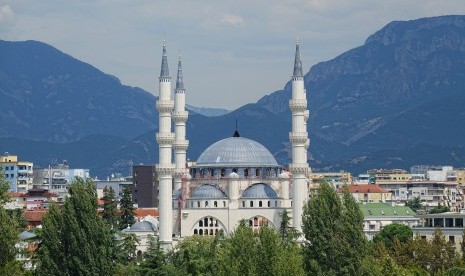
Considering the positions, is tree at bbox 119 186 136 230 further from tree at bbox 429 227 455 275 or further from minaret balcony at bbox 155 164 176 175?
tree at bbox 429 227 455 275

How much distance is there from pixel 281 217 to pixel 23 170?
257 ft

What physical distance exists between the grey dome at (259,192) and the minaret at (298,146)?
5.35 metres

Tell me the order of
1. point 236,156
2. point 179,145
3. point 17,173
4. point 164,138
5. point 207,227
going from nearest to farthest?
1. point 164,138
2. point 207,227
3. point 179,145
4. point 236,156
5. point 17,173

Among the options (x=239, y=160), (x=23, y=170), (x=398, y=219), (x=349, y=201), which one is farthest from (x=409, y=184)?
(x=349, y=201)

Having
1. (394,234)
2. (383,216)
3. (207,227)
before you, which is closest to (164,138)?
(207,227)

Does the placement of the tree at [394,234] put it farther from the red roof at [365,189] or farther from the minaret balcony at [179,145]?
the red roof at [365,189]

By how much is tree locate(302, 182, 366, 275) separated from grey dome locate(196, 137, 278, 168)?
36.4m

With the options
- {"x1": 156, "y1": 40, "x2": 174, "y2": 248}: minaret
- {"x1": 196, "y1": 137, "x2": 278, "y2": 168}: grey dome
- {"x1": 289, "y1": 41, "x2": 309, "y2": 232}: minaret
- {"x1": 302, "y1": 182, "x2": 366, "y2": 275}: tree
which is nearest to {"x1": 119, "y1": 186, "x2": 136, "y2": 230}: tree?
{"x1": 196, "y1": 137, "x2": 278, "y2": 168}: grey dome

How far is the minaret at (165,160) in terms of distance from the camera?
93625 mm

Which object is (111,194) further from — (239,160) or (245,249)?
(245,249)

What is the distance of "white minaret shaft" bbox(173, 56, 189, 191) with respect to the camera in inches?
4190

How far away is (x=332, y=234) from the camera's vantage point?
2616 inches

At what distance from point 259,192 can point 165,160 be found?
10.5m

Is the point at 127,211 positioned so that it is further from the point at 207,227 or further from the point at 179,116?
the point at 207,227
